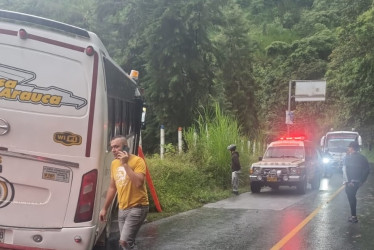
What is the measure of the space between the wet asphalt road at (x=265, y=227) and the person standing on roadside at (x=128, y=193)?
2.51 m

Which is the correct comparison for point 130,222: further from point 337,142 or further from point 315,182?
point 337,142

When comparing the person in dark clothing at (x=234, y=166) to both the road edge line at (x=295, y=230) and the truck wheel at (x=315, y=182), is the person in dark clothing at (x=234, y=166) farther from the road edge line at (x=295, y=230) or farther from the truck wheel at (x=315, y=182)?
the truck wheel at (x=315, y=182)

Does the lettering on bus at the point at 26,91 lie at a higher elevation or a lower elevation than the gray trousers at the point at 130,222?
higher

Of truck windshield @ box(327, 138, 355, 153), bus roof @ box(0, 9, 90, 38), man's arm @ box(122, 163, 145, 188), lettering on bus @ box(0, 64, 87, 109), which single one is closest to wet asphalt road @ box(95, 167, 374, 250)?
man's arm @ box(122, 163, 145, 188)

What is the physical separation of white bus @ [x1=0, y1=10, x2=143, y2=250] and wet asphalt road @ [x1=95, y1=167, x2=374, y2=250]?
284 cm

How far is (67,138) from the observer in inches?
219

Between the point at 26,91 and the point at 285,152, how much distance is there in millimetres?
14400

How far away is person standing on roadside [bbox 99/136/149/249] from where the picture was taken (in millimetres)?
5758

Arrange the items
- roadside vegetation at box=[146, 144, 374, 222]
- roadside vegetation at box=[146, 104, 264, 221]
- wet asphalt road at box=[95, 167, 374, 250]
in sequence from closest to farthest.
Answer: wet asphalt road at box=[95, 167, 374, 250] < roadside vegetation at box=[146, 144, 374, 222] < roadside vegetation at box=[146, 104, 264, 221]

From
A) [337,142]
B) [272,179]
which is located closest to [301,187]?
[272,179]

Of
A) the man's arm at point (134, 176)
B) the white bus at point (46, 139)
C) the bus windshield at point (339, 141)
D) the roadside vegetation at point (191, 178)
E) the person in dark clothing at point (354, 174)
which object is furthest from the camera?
the bus windshield at point (339, 141)

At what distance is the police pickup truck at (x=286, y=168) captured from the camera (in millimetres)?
16844

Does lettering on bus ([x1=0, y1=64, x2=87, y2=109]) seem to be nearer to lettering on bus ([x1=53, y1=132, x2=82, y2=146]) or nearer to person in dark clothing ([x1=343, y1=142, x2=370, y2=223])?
lettering on bus ([x1=53, y1=132, x2=82, y2=146])

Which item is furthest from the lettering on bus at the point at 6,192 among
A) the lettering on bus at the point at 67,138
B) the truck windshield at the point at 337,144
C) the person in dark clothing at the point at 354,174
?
the truck windshield at the point at 337,144
